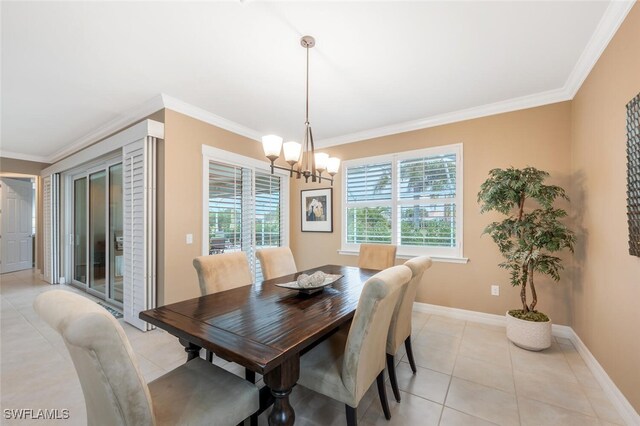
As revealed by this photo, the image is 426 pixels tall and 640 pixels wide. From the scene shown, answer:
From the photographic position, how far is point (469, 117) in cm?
328

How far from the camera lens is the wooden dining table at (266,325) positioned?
115 centimetres

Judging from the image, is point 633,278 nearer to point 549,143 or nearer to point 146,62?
point 549,143

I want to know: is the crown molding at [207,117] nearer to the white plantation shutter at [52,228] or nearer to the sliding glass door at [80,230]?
the sliding glass door at [80,230]

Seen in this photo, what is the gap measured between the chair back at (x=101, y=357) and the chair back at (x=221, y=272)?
1.12 metres

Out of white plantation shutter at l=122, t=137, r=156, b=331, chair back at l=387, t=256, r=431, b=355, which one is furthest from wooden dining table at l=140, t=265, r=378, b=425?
white plantation shutter at l=122, t=137, r=156, b=331

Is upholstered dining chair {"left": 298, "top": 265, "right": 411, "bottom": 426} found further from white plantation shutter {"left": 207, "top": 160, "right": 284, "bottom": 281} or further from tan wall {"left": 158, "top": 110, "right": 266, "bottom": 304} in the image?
white plantation shutter {"left": 207, "top": 160, "right": 284, "bottom": 281}

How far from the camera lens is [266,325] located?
4.58ft

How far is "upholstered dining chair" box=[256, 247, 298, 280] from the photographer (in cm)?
272

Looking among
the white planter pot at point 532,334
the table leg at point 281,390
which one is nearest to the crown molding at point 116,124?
the table leg at point 281,390

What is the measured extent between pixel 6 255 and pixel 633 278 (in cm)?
1004

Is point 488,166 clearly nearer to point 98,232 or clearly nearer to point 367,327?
point 367,327

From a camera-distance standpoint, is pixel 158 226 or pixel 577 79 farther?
pixel 158 226

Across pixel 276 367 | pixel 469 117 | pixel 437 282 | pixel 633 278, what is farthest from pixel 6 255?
pixel 633 278

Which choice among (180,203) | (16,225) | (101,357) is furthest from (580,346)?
(16,225)
